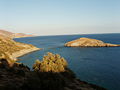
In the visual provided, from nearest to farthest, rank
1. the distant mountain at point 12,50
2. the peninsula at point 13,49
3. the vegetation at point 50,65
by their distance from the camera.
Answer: the vegetation at point 50,65 → the distant mountain at point 12,50 → the peninsula at point 13,49

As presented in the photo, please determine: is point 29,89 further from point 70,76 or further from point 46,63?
point 70,76

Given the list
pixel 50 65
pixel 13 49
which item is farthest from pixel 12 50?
pixel 50 65

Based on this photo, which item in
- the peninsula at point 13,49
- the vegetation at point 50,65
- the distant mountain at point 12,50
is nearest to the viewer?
the vegetation at point 50,65

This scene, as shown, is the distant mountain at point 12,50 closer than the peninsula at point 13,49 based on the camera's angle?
Yes

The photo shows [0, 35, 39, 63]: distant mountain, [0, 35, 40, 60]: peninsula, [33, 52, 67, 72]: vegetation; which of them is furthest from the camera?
[0, 35, 40, 60]: peninsula

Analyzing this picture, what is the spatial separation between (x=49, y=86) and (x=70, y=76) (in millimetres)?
19836

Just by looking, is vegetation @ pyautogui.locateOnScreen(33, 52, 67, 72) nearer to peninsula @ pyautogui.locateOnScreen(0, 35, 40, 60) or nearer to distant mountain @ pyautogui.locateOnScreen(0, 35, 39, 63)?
distant mountain @ pyautogui.locateOnScreen(0, 35, 39, 63)

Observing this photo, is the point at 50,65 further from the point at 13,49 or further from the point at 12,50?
the point at 13,49

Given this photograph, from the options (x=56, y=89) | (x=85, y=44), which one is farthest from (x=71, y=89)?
(x=85, y=44)

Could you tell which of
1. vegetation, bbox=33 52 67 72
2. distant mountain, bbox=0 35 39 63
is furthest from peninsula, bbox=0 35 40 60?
vegetation, bbox=33 52 67 72

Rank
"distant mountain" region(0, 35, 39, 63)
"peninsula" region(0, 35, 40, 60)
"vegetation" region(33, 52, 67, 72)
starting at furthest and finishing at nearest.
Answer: "peninsula" region(0, 35, 40, 60), "distant mountain" region(0, 35, 39, 63), "vegetation" region(33, 52, 67, 72)

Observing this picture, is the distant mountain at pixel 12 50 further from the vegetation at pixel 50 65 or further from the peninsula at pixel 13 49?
the vegetation at pixel 50 65

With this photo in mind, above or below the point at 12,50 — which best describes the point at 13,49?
above

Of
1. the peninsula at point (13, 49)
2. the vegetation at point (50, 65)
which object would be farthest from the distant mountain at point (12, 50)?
the vegetation at point (50, 65)
